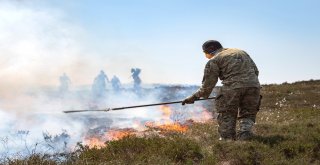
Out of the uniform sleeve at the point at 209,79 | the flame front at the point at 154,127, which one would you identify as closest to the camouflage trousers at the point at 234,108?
the uniform sleeve at the point at 209,79

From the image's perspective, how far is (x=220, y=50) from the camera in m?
10.9

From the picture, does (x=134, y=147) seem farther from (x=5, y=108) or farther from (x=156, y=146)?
(x=5, y=108)

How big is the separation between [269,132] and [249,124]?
148 centimetres

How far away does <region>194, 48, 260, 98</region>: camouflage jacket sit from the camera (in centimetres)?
1041

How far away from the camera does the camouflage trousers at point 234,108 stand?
34.1ft

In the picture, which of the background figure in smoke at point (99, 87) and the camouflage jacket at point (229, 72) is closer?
the camouflage jacket at point (229, 72)

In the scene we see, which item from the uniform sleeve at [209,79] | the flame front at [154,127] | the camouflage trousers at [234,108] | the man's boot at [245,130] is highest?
the uniform sleeve at [209,79]

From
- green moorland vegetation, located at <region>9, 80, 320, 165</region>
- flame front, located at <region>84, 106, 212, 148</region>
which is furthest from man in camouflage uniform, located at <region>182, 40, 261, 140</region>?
flame front, located at <region>84, 106, 212, 148</region>

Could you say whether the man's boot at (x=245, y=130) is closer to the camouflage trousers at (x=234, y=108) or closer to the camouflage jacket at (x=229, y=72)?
the camouflage trousers at (x=234, y=108)

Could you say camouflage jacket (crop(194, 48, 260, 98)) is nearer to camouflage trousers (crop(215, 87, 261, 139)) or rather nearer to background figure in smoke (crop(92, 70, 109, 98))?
camouflage trousers (crop(215, 87, 261, 139))

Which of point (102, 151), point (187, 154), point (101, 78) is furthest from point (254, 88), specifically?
point (101, 78)

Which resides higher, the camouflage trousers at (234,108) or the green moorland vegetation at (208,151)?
the camouflage trousers at (234,108)

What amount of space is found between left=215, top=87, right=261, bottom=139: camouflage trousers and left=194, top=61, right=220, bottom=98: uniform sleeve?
1.01ft

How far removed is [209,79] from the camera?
10453 millimetres
